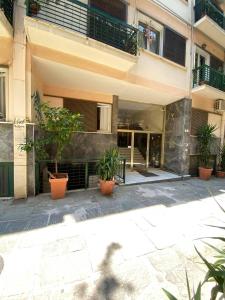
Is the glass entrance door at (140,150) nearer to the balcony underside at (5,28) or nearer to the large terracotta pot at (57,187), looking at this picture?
the large terracotta pot at (57,187)

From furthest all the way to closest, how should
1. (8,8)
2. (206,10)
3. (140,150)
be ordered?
(140,150) < (206,10) < (8,8)

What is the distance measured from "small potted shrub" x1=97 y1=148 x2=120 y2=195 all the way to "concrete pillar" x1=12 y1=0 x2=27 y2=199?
2104mm

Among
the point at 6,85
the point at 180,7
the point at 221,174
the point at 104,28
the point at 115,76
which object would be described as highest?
the point at 180,7

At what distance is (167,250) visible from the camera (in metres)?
2.86

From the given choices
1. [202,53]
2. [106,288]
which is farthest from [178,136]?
[106,288]

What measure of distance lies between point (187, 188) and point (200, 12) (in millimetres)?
7530

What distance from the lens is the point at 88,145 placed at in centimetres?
676

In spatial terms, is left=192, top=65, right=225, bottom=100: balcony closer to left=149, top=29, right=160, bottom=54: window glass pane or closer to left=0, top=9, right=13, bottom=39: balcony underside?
left=149, top=29, right=160, bottom=54: window glass pane

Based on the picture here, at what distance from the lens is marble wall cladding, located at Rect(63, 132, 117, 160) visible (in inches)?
254

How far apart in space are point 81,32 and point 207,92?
6.09 m

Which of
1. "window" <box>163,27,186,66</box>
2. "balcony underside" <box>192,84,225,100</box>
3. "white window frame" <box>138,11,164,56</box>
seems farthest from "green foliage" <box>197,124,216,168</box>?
"white window frame" <box>138,11,164,56</box>

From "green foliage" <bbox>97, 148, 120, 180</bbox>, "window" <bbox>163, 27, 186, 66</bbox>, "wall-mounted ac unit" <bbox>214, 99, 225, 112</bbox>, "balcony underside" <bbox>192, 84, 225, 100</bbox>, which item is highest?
"window" <bbox>163, 27, 186, 66</bbox>

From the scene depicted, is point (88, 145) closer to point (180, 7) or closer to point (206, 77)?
point (206, 77)

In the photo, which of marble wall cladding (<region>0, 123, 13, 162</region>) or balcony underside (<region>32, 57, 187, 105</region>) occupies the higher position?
balcony underside (<region>32, 57, 187, 105</region>)
